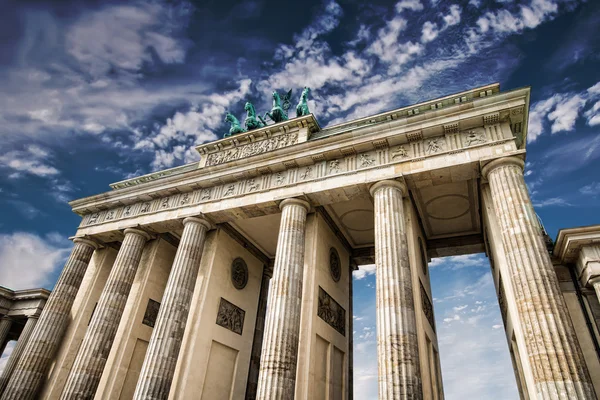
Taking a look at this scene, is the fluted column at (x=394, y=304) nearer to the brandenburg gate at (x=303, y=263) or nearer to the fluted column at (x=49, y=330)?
the brandenburg gate at (x=303, y=263)

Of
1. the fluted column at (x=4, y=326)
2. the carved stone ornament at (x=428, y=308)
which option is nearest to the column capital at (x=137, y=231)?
the carved stone ornament at (x=428, y=308)

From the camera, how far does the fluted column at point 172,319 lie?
13297 mm

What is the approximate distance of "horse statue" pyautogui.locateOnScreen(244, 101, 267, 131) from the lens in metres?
19.8

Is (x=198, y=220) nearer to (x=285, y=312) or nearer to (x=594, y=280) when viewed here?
(x=285, y=312)

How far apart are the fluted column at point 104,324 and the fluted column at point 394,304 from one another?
1203 cm

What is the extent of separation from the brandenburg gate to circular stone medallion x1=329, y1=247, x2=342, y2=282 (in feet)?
0.32

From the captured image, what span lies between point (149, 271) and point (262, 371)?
9407 millimetres

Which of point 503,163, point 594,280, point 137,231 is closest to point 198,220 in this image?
point 137,231

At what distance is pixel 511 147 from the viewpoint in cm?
1208

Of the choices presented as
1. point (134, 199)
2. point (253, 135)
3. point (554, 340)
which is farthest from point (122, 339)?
point (554, 340)

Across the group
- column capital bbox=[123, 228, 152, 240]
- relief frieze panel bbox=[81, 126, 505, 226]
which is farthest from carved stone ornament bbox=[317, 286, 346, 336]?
column capital bbox=[123, 228, 152, 240]

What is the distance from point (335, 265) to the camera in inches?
688

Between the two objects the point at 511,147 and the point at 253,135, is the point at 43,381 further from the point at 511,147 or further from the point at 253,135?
the point at 511,147

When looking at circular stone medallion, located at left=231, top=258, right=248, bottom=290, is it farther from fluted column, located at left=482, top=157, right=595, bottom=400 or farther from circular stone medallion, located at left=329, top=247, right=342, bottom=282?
fluted column, located at left=482, top=157, right=595, bottom=400
